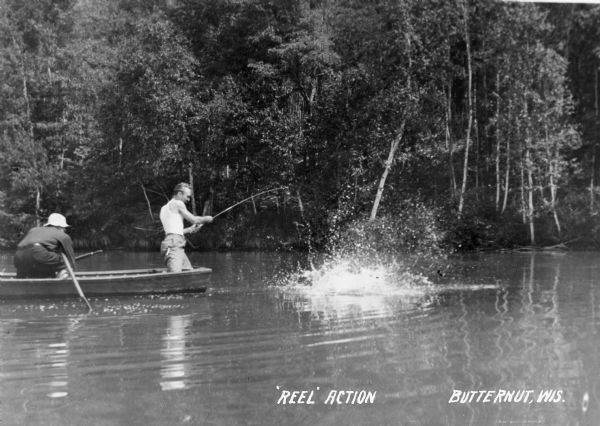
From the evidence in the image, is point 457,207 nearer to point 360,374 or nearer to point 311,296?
point 311,296

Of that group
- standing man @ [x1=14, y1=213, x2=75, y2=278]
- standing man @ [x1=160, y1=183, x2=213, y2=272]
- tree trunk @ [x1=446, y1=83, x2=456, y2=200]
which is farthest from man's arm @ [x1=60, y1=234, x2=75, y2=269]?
tree trunk @ [x1=446, y1=83, x2=456, y2=200]

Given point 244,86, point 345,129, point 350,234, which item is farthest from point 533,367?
point 244,86

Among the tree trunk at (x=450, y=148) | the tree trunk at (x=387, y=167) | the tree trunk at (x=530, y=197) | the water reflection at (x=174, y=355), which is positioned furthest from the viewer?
the tree trunk at (x=450, y=148)

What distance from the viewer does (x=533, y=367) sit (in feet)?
18.0

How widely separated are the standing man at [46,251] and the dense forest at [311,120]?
391 inches

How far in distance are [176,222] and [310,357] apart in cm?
487

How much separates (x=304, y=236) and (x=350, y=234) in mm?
1943

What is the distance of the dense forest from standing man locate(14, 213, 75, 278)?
9944mm

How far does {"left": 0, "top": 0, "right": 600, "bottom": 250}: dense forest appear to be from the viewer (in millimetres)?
20047

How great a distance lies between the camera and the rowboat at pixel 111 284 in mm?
9383

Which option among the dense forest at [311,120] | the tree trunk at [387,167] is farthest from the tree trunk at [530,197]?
the tree trunk at [387,167]

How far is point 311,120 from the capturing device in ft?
72.1

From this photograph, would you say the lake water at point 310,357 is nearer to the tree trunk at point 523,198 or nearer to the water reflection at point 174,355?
the water reflection at point 174,355

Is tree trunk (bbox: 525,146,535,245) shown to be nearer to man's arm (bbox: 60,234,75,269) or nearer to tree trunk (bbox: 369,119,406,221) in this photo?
tree trunk (bbox: 369,119,406,221)
